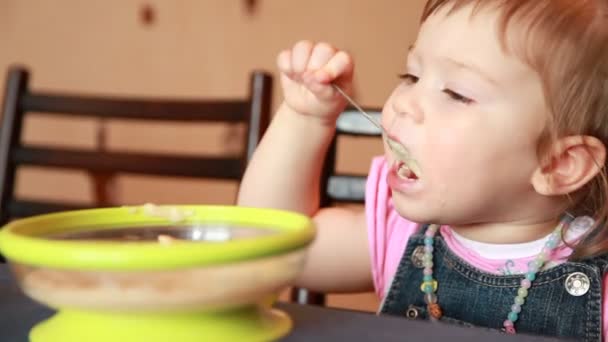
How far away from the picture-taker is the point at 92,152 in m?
1.19

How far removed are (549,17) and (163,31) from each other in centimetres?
166

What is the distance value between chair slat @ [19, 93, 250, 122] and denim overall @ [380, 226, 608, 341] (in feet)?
1.24

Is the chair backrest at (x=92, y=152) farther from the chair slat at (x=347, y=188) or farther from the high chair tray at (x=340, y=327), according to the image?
the high chair tray at (x=340, y=327)

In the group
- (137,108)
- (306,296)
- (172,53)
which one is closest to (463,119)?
(306,296)

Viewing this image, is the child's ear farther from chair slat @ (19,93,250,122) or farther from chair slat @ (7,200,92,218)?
chair slat @ (7,200,92,218)

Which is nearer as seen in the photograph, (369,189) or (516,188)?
(516,188)

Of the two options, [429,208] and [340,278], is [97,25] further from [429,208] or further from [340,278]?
[429,208]

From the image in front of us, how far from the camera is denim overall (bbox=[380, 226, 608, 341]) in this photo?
75cm

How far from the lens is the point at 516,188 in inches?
29.0

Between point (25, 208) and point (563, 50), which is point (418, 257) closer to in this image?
point (563, 50)

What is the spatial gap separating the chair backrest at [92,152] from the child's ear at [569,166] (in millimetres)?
473

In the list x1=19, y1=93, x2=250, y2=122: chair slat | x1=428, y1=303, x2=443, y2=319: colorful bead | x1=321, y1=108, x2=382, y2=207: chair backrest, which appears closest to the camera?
x1=428, y1=303, x2=443, y2=319: colorful bead

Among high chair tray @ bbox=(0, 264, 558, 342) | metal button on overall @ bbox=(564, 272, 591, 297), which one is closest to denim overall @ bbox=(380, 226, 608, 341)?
metal button on overall @ bbox=(564, 272, 591, 297)

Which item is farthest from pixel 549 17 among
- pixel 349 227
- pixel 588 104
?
pixel 349 227
